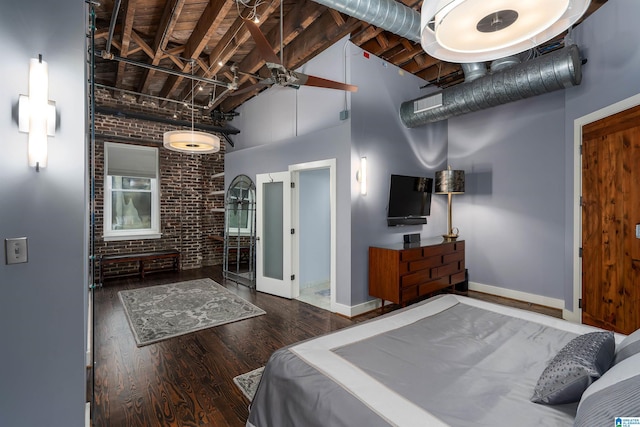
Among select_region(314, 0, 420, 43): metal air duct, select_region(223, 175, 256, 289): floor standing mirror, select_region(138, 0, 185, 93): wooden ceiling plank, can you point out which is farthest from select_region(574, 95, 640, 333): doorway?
select_region(223, 175, 256, 289): floor standing mirror

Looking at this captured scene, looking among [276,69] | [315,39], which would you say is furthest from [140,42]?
[276,69]

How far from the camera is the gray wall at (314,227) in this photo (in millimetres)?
5195

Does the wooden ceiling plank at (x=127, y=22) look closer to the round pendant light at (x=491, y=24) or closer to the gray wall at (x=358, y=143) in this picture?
the gray wall at (x=358, y=143)

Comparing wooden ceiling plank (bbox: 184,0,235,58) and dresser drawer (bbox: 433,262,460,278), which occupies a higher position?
wooden ceiling plank (bbox: 184,0,235,58)

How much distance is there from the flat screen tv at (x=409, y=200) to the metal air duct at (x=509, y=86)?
927 millimetres

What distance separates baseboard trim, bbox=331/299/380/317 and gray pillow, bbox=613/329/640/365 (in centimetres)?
282

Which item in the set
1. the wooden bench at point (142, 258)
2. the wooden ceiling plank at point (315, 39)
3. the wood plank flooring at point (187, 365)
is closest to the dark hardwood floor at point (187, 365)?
the wood plank flooring at point (187, 365)

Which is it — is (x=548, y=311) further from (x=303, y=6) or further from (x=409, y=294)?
(x=303, y=6)

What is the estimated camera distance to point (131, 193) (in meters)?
6.26

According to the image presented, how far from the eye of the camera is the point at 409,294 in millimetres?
3879

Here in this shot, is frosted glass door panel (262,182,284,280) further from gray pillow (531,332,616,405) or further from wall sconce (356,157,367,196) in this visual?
gray pillow (531,332,616,405)

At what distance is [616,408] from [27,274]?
8.04 ft

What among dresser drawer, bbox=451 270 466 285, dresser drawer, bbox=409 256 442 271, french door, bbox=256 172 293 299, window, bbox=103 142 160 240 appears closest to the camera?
dresser drawer, bbox=409 256 442 271

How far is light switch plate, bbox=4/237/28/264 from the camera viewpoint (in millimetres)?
1454
